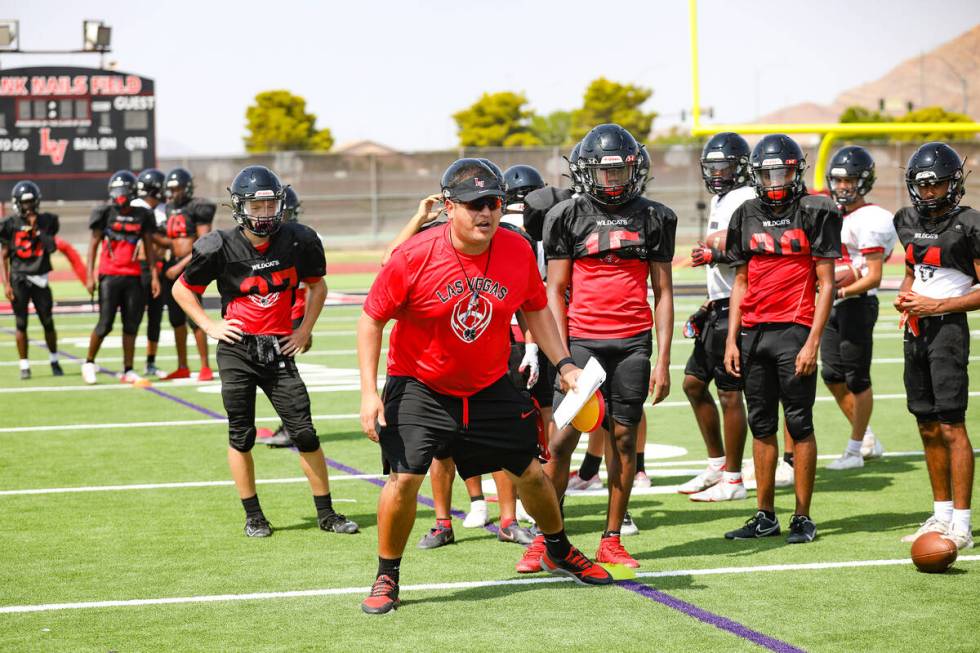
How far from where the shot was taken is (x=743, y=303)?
708cm

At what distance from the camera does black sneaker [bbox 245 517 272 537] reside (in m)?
7.18

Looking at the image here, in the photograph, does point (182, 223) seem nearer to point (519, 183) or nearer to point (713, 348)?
point (519, 183)

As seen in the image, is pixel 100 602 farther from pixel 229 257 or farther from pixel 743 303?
pixel 743 303

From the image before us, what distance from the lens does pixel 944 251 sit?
22.0 feet

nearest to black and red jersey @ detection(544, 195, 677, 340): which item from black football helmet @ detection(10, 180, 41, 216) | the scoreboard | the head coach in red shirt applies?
the head coach in red shirt

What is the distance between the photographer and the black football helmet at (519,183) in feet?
25.7

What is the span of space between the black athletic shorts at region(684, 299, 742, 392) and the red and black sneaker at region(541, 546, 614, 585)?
2424mm

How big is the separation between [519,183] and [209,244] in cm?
195

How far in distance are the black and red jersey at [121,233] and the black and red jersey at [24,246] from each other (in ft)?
A: 2.39

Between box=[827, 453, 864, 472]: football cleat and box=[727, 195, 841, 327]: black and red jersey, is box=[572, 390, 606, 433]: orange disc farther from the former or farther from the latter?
box=[827, 453, 864, 472]: football cleat

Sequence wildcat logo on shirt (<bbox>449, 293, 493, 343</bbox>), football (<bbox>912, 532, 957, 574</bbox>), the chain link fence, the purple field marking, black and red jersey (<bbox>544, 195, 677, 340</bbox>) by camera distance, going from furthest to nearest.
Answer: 1. the chain link fence
2. black and red jersey (<bbox>544, 195, 677, 340</bbox>)
3. football (<bbox>912, 532, 957, 574</bbox>)
4. wildcat logo on shirt (<bbox>449, 293, 493, 343</bbox>)
5. the purple field marking

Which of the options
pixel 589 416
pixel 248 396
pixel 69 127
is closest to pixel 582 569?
pixel 589 416

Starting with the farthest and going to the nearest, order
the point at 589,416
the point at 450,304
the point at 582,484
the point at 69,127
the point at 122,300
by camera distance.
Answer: the point at 69,127, the point at 122,300, the point at 582,484, the point at 589,416, the point at 450,304

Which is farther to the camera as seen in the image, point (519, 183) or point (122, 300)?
point (122, 300)
